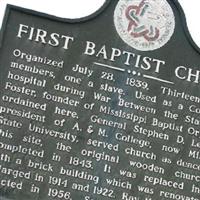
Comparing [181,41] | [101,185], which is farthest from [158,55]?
[101,185]

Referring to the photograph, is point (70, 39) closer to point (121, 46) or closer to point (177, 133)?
point (121, 46)

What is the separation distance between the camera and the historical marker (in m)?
10.3

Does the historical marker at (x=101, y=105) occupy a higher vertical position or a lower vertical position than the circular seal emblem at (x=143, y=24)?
lower

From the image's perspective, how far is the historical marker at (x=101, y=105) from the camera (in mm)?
10266

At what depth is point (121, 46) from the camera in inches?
432

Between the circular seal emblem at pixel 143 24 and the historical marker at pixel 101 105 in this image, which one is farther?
the circular seal emblem at pixel 143 24

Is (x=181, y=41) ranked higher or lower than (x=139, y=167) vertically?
higher

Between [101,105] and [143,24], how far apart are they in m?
1.54

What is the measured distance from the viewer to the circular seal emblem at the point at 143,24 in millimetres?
11062

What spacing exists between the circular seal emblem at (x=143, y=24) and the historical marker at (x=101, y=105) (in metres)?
0.02

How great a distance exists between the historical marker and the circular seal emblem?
2 cm

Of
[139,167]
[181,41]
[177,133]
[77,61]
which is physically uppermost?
[181,41]

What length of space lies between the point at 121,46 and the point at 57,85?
124 cm

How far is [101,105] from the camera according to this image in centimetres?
1067
